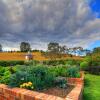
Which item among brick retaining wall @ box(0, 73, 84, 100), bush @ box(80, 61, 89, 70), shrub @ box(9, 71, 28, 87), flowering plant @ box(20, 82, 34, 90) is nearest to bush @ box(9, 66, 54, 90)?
shrub @ box(9, 71, 28, 87)

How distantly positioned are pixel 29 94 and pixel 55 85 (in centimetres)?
217

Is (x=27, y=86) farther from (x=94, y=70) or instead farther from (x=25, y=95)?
(x=94, y=70)

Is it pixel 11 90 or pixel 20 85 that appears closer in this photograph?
pixel 11 90

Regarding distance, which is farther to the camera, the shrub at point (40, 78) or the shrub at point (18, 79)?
the shrub at point (40, 78)

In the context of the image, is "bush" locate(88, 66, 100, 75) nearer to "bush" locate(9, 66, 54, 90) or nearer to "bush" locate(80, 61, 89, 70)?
"bush" locate(80, 61, 89, 70)

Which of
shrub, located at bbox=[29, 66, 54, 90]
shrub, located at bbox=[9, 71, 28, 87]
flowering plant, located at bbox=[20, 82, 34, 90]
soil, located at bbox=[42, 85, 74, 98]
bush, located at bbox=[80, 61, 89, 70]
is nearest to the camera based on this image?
soil, located at bbox=[42, 85, 74, 98]

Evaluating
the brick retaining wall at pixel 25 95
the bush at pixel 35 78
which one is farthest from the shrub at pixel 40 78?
the brick retaining wall at pixel 25 95

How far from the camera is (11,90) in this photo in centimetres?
479

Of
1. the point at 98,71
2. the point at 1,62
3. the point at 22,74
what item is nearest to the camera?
the point at 22,74

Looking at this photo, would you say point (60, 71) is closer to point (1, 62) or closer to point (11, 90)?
point (11, 90)

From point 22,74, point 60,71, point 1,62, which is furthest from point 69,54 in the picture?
point 22,74

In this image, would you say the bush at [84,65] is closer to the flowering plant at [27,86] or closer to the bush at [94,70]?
the bush at [94,70]

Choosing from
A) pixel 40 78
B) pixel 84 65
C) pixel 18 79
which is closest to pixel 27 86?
pixel 18 79

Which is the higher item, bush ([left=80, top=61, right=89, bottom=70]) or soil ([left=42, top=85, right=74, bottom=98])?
bush ([left=80, top=61, right=89, bottom=70])
